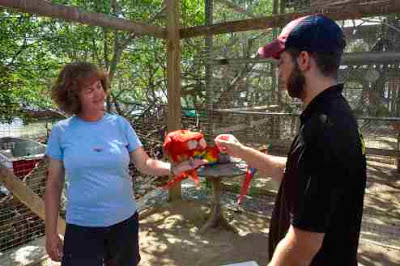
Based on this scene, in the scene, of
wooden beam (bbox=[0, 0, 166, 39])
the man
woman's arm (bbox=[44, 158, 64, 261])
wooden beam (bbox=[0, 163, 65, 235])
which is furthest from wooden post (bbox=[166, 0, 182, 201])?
the man

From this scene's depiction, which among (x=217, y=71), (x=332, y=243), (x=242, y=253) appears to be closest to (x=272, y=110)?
(x=217, y=71)

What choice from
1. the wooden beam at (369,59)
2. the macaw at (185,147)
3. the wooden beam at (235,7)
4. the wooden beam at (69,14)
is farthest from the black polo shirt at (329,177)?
the wooden beam at (235,7)

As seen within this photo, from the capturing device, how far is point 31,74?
403 cm

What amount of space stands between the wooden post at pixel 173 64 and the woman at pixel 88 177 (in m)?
2.14

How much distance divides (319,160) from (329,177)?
0.06 metres

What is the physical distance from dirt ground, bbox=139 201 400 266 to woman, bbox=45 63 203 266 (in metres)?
1.43

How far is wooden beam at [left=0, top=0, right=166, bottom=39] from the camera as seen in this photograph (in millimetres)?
2352

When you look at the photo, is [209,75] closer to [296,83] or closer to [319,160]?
[296,83]

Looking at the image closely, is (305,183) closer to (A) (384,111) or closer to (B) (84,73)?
(B) (84,73)

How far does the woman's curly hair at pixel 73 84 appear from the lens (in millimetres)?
1752

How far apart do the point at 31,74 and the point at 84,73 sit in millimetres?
2693

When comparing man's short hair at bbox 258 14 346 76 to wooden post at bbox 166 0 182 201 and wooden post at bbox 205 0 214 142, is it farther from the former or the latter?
wooden post at bbox 205 0 214 142

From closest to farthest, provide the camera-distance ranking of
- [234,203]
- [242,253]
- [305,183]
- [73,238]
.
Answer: [305,183] < [73,238] < [242,253] < [234,203]

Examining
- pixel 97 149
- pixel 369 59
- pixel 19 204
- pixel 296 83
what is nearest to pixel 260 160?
pixel 296 83
